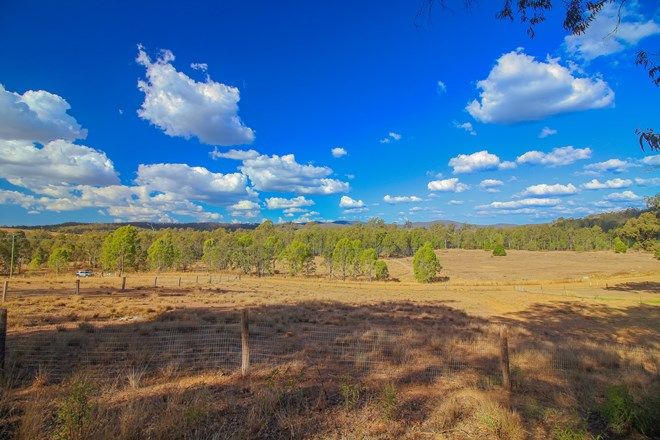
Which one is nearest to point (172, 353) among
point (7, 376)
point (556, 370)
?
point (7, 376)

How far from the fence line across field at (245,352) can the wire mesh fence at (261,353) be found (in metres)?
0.03

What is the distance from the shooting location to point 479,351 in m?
13.2

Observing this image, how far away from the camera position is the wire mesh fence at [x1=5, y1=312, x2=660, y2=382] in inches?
371

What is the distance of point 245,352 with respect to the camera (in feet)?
28.8

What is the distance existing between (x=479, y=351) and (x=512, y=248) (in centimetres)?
20124

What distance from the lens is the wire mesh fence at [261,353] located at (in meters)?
9.42

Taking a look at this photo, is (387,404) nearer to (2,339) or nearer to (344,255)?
(2,339)

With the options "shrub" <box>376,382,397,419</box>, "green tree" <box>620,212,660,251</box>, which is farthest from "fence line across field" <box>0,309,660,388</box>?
"green tree" <box>620,212,660,251</box>

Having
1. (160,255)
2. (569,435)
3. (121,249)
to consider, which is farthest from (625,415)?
(160,255)

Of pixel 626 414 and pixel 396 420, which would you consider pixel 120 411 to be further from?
pixel 626 414

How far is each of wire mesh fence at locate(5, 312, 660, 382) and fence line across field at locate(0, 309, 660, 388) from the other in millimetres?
28

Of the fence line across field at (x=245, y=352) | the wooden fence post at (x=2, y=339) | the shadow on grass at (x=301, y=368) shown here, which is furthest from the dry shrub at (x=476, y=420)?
the wooden fence post at (x=2, y=339)

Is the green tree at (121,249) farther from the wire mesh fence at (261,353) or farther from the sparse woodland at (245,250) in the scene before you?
the wire mesh fence at (261,353)

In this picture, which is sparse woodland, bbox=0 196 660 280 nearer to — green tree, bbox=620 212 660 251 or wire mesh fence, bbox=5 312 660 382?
green tree, bbox=620 212 660 251
